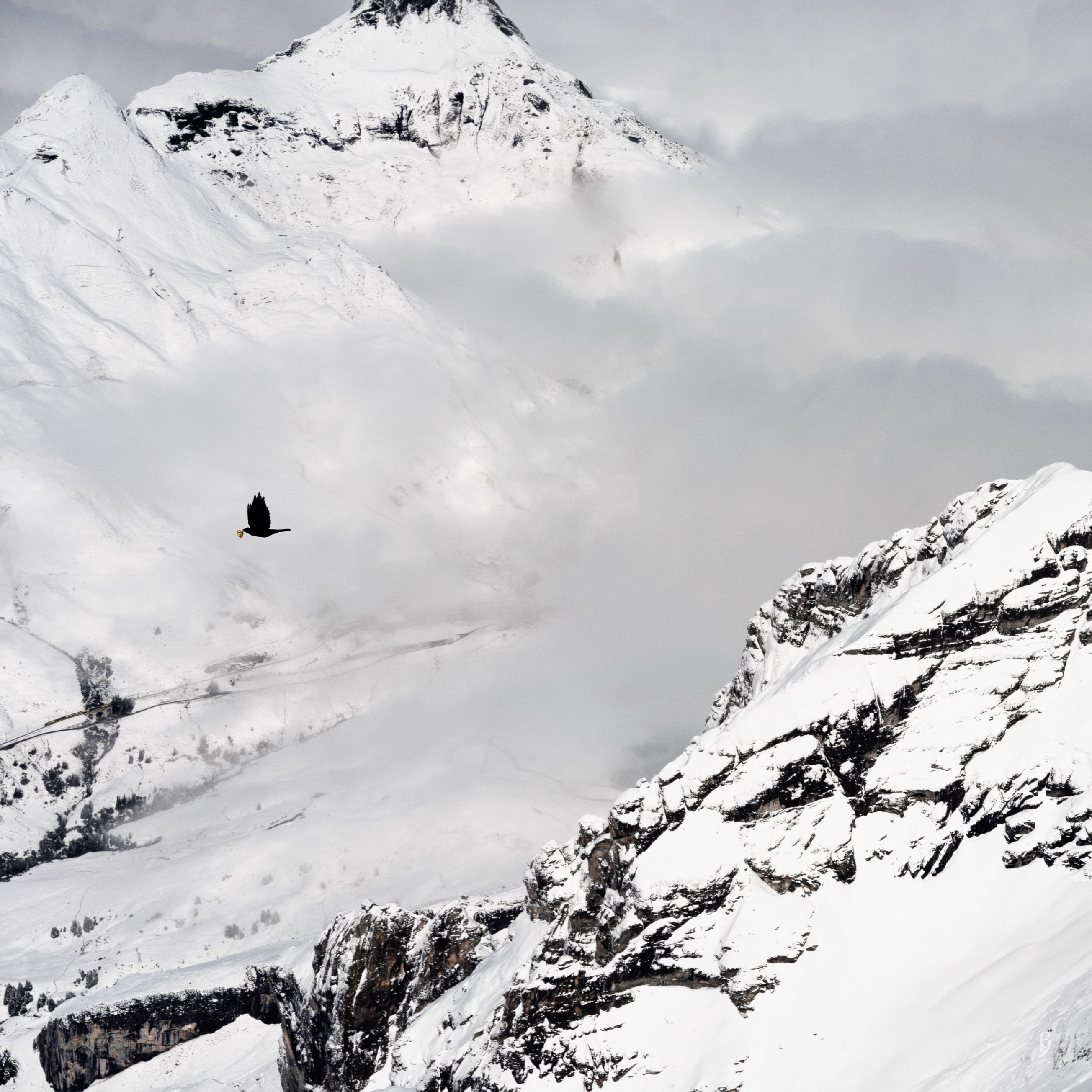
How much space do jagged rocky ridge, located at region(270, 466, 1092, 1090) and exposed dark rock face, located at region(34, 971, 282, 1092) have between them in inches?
3429

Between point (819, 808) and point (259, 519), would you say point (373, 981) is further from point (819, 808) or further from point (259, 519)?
point (259, 519)

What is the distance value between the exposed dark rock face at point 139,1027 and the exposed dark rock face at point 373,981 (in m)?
52.7

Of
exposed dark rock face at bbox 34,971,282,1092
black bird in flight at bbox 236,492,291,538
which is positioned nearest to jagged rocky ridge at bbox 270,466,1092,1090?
black bird in flight at bbox 236,492,291,538

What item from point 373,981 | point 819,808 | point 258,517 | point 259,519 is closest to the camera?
point 259,519

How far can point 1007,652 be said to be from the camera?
108625 mm

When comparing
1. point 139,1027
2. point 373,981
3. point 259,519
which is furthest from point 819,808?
point 139,1027

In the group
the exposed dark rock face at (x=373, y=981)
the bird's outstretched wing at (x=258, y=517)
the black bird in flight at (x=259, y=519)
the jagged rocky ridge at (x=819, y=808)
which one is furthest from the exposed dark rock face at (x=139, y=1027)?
the bird's outstretched wing at (x=258, y=517)

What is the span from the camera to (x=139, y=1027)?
19262 centimetres

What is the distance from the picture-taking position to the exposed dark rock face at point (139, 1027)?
191250 mm

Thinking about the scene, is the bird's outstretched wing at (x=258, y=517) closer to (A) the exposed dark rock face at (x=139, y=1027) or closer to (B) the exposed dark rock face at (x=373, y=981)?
(B) the exposed dark rock face at (x=373, y=981)

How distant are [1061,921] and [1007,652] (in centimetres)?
2355

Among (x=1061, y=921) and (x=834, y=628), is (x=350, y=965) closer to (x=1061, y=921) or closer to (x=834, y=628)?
(x=834, y=628)

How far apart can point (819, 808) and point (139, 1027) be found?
438 ft

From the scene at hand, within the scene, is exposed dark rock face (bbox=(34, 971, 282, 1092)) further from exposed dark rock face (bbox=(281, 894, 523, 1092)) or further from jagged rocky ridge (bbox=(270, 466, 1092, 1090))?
jagged rocky ridge (bbox=(270, 466, 1092, 1090))
